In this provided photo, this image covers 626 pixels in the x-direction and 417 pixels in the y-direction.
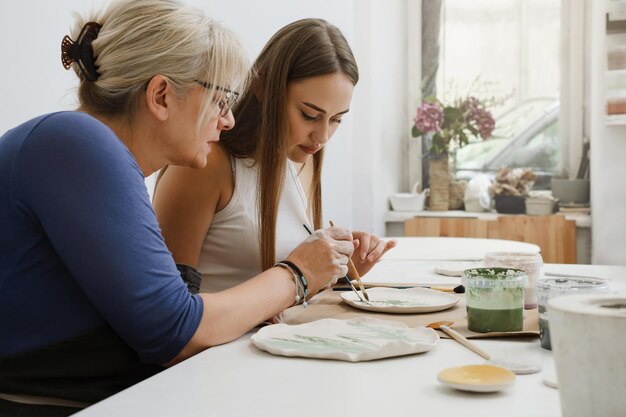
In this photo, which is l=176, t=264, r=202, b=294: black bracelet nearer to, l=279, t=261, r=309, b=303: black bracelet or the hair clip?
l=279, t=261, r=309, b=303: black bracelet

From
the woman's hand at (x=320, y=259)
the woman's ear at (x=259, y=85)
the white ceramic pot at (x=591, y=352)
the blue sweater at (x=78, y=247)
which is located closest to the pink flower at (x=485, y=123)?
the woman's ear at (x=259, y=85)

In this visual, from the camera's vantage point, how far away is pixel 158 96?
4.11ft

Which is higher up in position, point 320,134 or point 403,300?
point 320,134

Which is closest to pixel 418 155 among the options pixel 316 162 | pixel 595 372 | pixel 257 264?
pixel 316 162

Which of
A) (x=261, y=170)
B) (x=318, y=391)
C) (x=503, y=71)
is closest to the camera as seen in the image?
(x=318, y=391)

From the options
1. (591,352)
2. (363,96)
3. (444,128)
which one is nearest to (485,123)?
(444,128)

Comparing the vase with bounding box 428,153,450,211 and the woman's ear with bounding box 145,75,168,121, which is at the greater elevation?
the woman's ear with bounding box 145,75,168,121

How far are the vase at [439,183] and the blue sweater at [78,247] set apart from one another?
2.92m

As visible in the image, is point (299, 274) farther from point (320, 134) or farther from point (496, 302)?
point (320, 134)

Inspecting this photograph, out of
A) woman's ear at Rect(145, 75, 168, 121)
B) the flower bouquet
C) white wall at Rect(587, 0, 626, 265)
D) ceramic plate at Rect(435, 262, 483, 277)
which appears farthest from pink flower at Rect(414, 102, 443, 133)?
woman's ear at Rect(145, 75, 168, 121)

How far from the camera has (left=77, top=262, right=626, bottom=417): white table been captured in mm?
863

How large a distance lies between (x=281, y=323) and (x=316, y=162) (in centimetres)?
84

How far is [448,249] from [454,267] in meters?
0.42

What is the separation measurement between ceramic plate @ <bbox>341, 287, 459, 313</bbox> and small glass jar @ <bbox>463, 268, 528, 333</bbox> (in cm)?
17
